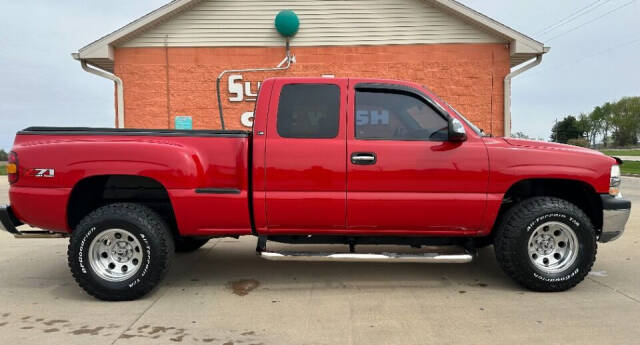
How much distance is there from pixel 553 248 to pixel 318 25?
26.7 feet

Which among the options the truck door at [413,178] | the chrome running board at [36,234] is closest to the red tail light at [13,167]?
the chrome running board at [36,234]

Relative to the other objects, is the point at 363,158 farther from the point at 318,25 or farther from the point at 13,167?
the point at 318,25

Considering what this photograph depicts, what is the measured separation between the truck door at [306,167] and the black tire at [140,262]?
992 mm

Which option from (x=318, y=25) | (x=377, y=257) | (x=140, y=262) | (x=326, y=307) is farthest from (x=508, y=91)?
(x=140, y=262)

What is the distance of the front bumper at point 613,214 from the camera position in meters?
3.72

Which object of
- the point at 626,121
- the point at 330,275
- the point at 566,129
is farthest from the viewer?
the point at 626,121

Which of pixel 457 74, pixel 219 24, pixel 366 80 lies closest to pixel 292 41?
pixel 219 24

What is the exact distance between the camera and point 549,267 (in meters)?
3.82

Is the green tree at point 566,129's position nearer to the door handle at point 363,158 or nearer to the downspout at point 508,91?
the downspout at point 508,91

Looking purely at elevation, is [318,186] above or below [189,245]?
above

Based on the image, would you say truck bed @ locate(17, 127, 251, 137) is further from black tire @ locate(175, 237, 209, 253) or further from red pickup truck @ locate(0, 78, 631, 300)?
black tire @ locate(175, 237, 209, 253)

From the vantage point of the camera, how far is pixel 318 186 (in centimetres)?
367

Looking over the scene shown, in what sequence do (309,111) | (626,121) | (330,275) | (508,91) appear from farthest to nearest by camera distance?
(626,121)
(508,91)
(330,275)
(309,111)

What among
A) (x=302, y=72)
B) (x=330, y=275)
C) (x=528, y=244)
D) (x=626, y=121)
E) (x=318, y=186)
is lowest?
(x=330, y=275)
